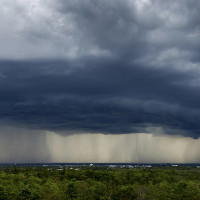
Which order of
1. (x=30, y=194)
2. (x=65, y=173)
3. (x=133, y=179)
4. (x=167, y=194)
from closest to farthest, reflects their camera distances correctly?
(x=30, y=194), (x=167, y=194), (x=133, y=179), (x=65, y=173)

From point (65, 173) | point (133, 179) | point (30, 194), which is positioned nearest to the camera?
point (30, 194)

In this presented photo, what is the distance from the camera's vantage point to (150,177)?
155m

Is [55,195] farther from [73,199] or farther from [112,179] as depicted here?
[112,179]

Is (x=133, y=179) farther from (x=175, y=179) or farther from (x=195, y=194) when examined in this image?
(x=195, y=194)

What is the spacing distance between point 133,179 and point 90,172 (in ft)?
92.7

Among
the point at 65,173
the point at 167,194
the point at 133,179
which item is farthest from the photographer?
the point at 65,173

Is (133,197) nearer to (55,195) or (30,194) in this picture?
(55,195)

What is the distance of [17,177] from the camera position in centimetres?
13650

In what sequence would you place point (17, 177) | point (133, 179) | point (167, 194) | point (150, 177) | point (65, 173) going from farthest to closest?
point (65, 173)
point (150, 177)
point (133, 179)
point (17, 177)
point (167, 194)

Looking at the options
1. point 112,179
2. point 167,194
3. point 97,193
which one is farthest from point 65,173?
point 167,194

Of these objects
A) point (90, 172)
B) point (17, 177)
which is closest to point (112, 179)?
point (90, 172)

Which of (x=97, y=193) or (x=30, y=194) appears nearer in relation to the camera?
(x=30, y=194)

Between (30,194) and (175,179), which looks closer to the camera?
(30,194)

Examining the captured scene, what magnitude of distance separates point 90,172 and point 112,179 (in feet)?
69.9
